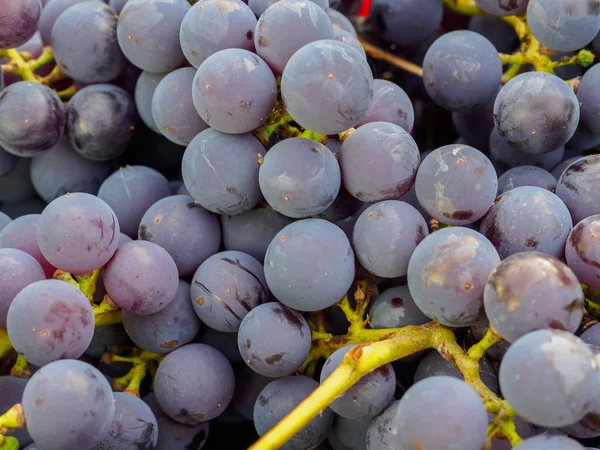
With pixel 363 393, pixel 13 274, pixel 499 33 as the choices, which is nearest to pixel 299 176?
pixel 363 393

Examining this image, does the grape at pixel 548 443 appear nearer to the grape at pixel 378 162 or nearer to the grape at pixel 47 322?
the grape at pixel 378 162

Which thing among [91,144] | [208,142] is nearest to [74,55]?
[91,144]

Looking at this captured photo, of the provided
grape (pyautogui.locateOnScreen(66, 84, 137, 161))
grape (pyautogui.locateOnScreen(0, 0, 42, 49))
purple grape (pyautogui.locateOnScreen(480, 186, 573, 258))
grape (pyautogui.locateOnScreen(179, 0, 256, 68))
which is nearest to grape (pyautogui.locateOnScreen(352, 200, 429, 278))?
purple grape (pyautogui.locateOnScreen(480, 186, 573, 258))

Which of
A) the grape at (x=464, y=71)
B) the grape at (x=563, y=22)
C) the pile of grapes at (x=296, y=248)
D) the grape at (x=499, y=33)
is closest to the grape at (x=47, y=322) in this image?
the pile of grapes at (x=296, y=248)

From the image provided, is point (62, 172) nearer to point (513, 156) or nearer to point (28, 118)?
point (28, 118)

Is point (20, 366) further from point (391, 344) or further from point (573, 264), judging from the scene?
point (573, 264)
